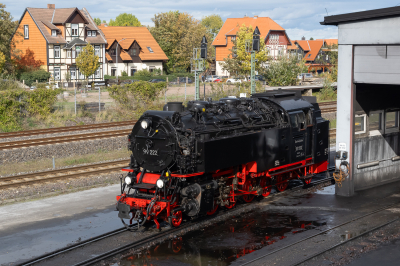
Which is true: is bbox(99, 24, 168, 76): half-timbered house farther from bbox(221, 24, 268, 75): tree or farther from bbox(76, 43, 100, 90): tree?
bbox(221, 24, 268, 75): tree

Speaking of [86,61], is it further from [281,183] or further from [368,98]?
[368,98]

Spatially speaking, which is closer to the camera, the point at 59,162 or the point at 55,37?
the point at 59,162

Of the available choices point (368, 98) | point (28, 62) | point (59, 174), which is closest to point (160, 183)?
point (59, 174)

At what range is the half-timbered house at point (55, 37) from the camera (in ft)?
167

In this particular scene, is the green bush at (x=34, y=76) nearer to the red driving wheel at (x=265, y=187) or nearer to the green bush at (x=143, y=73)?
the green bush at (x=143, y=73)

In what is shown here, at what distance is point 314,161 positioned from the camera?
47.8 feet

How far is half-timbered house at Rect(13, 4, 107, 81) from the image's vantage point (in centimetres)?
5094

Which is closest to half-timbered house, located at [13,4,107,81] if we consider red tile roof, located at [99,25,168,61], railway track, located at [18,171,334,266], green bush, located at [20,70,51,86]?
green bush, located at [20,70,51,86]

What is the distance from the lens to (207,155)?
1049 cm

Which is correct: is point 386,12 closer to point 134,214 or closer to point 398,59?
point 398,59

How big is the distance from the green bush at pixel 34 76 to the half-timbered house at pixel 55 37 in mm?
2233

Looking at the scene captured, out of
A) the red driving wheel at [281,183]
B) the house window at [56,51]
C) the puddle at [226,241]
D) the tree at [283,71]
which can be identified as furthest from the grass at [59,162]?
the house window at [56,51]

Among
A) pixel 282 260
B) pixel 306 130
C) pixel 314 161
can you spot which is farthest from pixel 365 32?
pixel 282 260

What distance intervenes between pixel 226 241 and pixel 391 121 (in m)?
8.44
